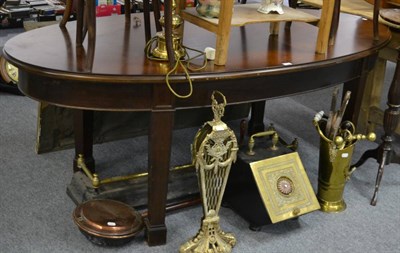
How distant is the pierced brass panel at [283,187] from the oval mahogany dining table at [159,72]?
0.33m

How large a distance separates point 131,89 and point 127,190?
665 mm

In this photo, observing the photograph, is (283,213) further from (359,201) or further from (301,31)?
(301,31)

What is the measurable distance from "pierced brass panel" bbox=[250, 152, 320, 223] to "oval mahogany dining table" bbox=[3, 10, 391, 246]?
326mm

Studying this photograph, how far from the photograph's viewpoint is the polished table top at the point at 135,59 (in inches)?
68.6

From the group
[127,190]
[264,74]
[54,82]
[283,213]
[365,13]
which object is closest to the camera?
[54,82]

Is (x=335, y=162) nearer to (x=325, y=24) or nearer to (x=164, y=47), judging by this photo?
(x=325, y=24)

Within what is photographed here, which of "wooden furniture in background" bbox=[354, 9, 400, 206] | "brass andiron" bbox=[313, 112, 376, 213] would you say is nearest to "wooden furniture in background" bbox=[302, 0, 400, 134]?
"wooden furniture in background" bbox=[354, 9, 400, 206]

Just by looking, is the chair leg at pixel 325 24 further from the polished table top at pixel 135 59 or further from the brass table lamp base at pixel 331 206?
the brass table lamp base at pixel 331 206

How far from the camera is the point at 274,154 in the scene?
228 centimetres

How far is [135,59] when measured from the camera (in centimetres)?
189

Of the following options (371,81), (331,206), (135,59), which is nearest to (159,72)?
(135,59)

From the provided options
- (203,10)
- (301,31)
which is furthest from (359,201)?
(203,10)

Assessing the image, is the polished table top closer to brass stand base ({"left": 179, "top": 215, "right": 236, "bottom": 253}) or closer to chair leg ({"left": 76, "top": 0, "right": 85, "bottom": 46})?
chair leg ({"left": 76, "top": 0, "right": 85, "bottom": 46})

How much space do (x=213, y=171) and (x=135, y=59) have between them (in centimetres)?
46
